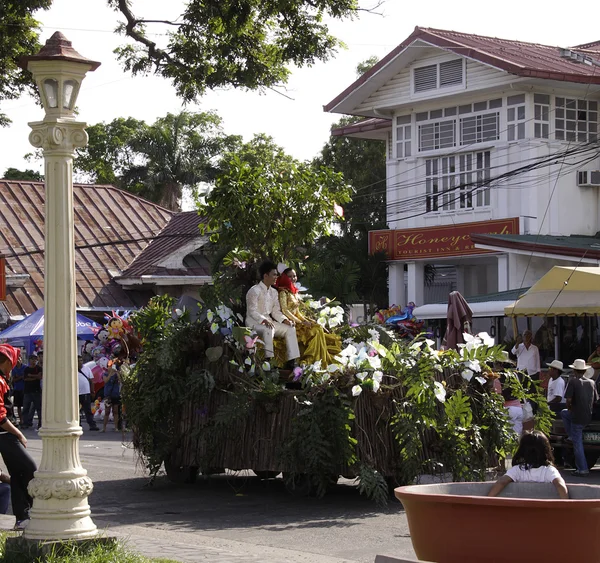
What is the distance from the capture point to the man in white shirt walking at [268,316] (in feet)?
42.9

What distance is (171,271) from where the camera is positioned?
35.8 m

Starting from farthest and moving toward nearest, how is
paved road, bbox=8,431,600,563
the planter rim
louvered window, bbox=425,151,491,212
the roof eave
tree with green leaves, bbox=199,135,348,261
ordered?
louvered window, bbox=425,151,491,212
the roof eave
tree with green leaves, bbox=199,135,348,261
paved road, bbox=8,431,600,563
the planter rim

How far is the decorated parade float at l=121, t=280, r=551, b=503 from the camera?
12062 mm

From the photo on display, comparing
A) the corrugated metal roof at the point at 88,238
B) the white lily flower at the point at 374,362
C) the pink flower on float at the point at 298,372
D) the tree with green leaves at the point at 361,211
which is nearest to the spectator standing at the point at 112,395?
the corrugated metal roof at the point at 88,238

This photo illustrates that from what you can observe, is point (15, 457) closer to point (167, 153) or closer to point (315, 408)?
point (315, 408)

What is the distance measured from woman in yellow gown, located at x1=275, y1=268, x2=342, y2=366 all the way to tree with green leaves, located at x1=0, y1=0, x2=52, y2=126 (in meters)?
4.35

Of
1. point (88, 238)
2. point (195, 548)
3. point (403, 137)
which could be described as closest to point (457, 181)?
point (403, 137)

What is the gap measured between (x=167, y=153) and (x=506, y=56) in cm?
2540

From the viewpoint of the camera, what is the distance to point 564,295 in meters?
22.1

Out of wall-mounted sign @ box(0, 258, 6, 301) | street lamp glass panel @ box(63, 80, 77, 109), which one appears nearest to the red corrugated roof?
wall-mounted sign @ box(0, 258, 6, 301)

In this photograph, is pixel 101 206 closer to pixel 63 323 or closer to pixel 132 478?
pixel 132 478

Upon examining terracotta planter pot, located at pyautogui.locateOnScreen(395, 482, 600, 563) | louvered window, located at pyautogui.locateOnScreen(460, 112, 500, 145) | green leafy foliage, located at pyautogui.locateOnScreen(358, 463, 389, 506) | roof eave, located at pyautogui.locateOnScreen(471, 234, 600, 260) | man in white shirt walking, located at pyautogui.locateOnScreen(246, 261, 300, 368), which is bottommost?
green leafy foliage, located at pyautogui.locateOnScreen(358, 463, 389, 506)

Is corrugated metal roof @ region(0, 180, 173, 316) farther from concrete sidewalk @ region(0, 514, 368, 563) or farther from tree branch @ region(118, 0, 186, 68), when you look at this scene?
concrete sidewalk @ region(0, 514, 368, 563)

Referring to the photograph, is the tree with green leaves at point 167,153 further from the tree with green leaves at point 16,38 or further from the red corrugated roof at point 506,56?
the tree with green leaves at point 16,38
